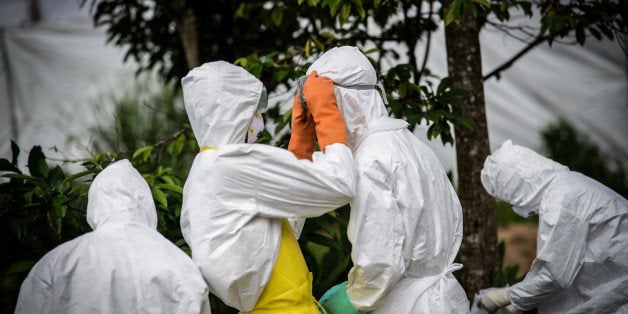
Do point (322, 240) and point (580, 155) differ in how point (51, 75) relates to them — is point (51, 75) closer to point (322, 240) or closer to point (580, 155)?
point (322, 240)

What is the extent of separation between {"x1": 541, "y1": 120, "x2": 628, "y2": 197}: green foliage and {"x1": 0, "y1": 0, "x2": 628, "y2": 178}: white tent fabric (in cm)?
9

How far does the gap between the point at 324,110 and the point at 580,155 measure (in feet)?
15.4

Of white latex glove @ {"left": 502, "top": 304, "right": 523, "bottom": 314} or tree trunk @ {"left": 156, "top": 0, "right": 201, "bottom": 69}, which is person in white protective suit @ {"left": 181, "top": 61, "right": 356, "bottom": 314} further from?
tree trunk @ {"left": 156, "top": 0, "right": 201, "bottom": 69}

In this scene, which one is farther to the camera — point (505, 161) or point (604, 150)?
point (604, 150)

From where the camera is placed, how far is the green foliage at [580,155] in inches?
228

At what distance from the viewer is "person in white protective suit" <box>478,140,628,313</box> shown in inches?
104

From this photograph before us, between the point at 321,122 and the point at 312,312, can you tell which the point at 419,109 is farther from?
the point at 312,312

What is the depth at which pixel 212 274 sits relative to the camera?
189 cm

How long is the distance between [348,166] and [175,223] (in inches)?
49.3

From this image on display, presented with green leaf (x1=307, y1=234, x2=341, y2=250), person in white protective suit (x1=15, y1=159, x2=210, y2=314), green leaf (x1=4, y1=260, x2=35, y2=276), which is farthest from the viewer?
green leaf (x1=307, y1=234, x2=341, y2=250)

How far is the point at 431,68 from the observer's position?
19.2ft

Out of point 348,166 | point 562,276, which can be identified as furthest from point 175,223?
point 562,276

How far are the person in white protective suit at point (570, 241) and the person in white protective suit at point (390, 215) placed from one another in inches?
25.3

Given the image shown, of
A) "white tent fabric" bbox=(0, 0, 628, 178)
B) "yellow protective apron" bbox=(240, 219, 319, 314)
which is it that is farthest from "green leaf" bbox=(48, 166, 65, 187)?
"white tent fabric" bbox=(0, 0, 628, 178)
